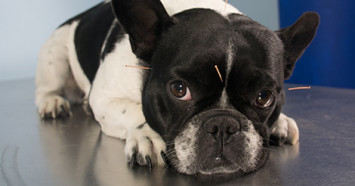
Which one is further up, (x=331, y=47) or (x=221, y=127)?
(x=221, y=127)

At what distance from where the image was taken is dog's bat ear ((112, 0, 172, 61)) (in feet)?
7.38

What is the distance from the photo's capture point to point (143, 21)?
91.7 inches

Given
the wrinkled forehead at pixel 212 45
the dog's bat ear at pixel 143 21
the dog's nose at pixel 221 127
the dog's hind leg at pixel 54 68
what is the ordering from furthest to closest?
the dog's hind leg at pixel 54 68 → the dog's bat ear at pixel 143 21 → the wrinkled forehead at pixel 212 45 → the dog's nose at pixel 221 127

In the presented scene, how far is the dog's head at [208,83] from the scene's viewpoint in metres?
1.99

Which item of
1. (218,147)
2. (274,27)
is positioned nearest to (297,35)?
(218,147)

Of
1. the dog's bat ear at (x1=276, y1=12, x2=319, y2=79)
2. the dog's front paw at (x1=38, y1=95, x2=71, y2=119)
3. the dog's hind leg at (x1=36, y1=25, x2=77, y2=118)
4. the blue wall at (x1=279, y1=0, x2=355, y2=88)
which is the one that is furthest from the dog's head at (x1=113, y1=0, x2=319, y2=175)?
the blue wall at (x1=279, y1=0, x2=355, y2=88)

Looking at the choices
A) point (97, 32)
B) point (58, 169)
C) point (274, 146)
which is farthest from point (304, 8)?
point (58, 169)

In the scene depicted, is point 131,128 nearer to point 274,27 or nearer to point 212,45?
point 212,45

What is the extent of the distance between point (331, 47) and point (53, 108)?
307 centimetres

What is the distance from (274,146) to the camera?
8.15 ft

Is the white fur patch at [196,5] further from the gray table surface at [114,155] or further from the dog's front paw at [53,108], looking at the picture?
the dog's front paw at [53,108]

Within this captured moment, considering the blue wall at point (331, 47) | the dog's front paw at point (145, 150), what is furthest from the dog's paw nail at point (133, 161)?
the blue wall at point (331, 47)

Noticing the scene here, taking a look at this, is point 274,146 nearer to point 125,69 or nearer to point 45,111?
point 125,69

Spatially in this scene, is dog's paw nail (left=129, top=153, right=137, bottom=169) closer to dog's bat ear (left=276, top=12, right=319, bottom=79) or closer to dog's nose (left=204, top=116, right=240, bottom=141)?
dog's nose (left=204, top=116, right=240, bottom=141)
